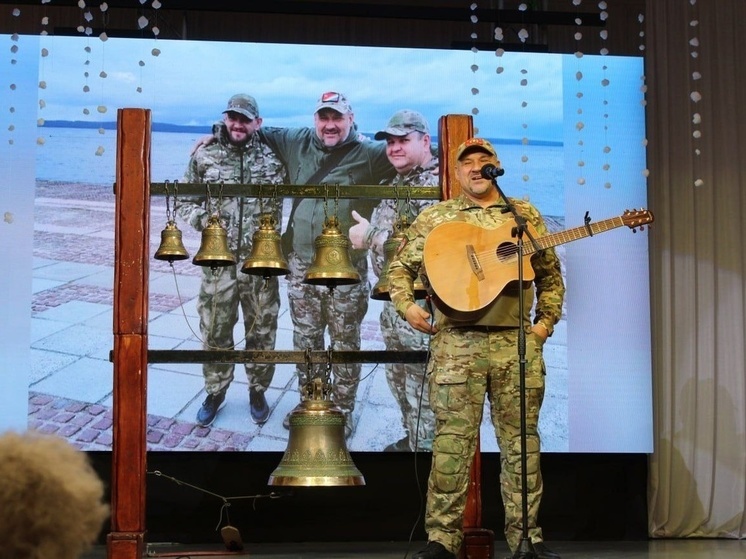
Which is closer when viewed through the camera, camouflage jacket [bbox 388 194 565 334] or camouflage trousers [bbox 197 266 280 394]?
camouflage jacket [bbox 388 194 565 334]

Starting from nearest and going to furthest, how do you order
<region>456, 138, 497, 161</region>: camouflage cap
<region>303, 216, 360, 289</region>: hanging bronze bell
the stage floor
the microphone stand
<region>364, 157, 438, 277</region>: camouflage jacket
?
the microphone stand → <region>456, 138, 497, 161</region>: camouflage cap → <region>303, 216, 360, 289</region>: hanging bronze bell → the stage floor → <region>364, 157, 438, 277</region>: camouflage jacket

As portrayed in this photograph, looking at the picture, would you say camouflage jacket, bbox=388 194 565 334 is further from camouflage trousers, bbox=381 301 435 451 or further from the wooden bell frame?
camouflage trousers, bbox=381 301 435 451

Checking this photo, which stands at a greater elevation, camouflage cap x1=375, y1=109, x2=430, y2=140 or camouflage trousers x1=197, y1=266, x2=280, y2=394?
camouflage cap x1=375, y1=109, x2=430, y2=140

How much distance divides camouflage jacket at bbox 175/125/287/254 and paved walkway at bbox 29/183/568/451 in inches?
8.6

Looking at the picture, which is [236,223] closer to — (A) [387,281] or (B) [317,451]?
(A) [387,281]

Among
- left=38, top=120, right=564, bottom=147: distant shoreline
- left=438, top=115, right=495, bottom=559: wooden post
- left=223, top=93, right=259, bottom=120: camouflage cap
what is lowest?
left=438, top=115, right=495, bottom=559: wooden post

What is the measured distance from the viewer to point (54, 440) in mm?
1326

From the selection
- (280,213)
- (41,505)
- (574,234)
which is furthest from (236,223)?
(41,505)

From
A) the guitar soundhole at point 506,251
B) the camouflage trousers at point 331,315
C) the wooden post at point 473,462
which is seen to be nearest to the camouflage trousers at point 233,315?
the camouflage trousers at point 331,315

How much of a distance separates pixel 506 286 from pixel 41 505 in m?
3.20

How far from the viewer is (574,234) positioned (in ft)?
13.7

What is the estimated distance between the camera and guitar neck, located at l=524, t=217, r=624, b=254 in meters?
4.17

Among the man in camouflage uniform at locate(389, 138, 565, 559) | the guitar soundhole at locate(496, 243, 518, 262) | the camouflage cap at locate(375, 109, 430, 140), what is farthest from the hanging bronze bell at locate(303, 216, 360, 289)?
the camouflage cap at locate(375, 109, 430, 140)

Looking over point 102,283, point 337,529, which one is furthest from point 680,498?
point 102,283
